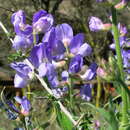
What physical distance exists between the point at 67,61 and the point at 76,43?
0.05 meters

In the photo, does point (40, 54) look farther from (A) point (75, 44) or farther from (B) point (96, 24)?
(B) point (96, 24)

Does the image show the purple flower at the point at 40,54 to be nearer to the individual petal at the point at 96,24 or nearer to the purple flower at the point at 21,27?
the purple flower at the point at 21,27

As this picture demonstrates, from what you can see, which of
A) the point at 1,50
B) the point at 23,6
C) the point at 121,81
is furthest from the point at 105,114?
the point at 23,6

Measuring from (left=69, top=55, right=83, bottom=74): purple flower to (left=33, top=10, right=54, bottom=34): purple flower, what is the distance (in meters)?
0.09

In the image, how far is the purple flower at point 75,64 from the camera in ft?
3.03

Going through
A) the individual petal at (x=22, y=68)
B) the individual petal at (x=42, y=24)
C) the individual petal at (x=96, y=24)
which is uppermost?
the individual petal at (x=42, y=24)

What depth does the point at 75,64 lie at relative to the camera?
3.03 ft

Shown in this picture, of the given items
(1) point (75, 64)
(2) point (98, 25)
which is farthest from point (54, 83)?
(2) point (98, 25)

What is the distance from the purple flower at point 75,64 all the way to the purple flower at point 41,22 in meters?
0.09

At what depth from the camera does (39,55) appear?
2.87ft

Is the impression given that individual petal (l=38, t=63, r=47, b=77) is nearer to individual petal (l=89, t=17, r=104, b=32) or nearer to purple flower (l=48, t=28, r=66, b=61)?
purple flower (l=48, t=28, r=66, b=61)

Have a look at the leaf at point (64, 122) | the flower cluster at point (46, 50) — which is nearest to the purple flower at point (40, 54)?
the flower cluster at point (46, 50)

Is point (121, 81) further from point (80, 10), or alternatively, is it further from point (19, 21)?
point (80, 10)

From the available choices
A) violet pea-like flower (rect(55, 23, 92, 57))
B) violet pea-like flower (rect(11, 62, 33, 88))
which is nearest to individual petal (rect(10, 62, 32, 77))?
violet pea-like flower (rect(11, 62, 33, 88))
